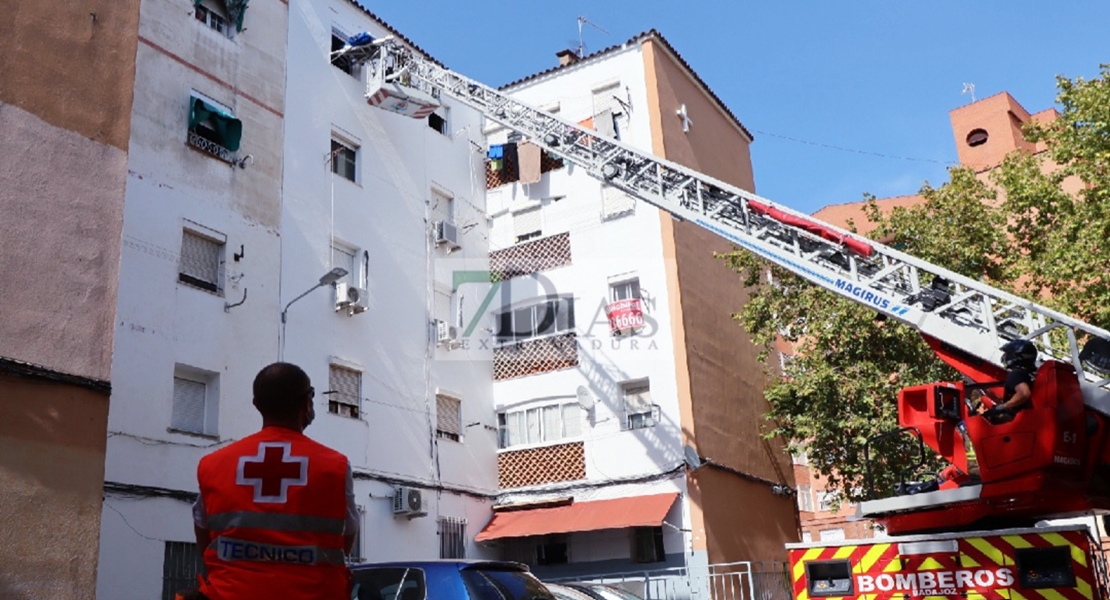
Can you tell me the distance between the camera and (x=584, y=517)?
19.8 meters

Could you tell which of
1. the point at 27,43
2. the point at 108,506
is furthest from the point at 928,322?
the point at 108,506

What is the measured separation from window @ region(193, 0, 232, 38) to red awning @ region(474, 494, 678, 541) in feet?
36.7

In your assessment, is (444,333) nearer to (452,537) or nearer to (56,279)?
(452,537)

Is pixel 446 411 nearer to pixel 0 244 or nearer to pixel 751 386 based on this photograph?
pixel 751 386

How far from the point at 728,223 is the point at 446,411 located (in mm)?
9402

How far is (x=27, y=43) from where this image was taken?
8.48 metres

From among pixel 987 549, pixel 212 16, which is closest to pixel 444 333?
pixel 212 16

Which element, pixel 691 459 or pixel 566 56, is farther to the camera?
pixel 566 56

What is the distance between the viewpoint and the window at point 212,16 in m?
17.1

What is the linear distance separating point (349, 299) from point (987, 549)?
12917 mm

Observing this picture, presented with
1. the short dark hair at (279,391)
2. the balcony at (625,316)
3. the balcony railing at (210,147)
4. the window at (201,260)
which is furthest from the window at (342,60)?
the short dark hair at (279,391)

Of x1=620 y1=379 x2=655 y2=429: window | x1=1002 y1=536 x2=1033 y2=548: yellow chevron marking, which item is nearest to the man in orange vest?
x1=1002 y1=536 x2=1033 y2=548: yellow chevron marking

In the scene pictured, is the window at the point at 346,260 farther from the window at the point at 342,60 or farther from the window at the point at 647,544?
the window at the point at 647,544

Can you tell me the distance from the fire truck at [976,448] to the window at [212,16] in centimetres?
1070
